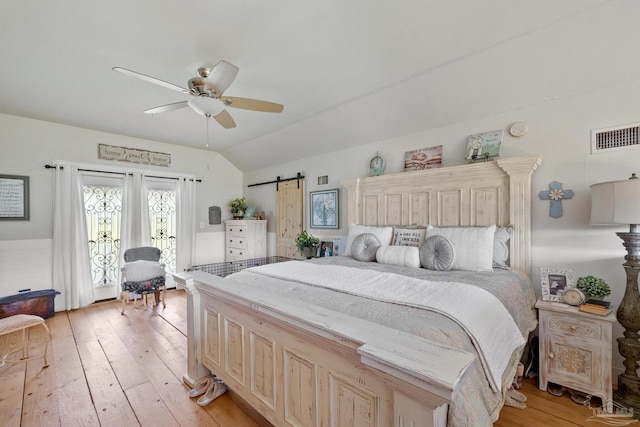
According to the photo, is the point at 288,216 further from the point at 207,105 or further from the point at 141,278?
the point at 207,105

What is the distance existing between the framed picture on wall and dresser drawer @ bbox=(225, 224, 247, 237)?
4.48 ft

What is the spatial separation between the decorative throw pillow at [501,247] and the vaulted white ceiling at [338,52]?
1169mm

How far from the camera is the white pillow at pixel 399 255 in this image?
243 cm

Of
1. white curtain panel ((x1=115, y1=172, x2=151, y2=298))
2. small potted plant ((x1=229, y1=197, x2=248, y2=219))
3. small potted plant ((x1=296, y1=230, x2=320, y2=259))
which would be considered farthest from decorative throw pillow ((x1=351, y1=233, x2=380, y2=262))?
white curtain panel ((x1=115, y1=172, x2=151, y2=298))

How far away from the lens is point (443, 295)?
57.1 inches

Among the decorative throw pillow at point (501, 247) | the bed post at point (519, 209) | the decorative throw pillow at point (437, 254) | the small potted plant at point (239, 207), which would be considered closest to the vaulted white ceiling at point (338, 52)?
the bed post at point (519, 209)

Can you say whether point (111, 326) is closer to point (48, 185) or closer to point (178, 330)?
point (178, 330)

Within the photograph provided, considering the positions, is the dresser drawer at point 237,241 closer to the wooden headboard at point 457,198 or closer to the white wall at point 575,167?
the wooden headboard at point 457,198

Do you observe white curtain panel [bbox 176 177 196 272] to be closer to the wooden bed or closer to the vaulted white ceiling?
the vaulted white ceiling

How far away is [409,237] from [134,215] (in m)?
4.29

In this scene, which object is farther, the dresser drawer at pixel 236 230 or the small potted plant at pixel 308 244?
the dresser drawer at pixel 236 230

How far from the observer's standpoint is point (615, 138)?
6.86 feet

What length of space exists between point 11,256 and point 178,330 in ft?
8.25

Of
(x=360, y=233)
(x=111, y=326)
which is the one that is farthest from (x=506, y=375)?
(x=111, y=326)
